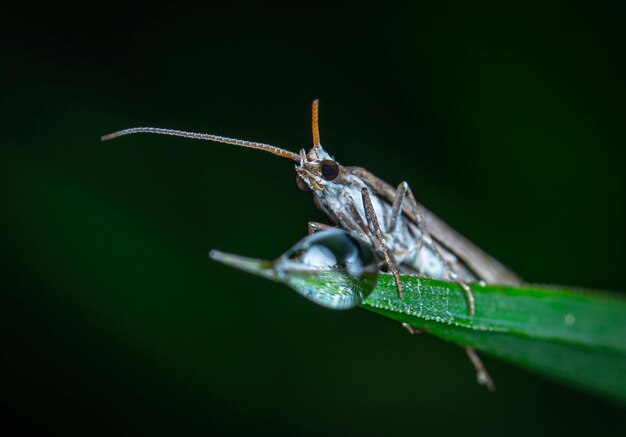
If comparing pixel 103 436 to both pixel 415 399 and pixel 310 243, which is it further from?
pixel 310 243

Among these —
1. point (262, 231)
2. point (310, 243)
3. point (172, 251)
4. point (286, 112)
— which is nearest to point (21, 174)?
point (172, 251)

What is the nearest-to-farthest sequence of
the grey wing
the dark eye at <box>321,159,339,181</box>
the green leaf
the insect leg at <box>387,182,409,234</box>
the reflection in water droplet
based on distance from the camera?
1. the reflection in water droplet
2. the green leaf
3. the dark eye at <box>321,159,339,181</box>
4. the insect leg at <box>387,182,409,234</box>
5. the grey wing

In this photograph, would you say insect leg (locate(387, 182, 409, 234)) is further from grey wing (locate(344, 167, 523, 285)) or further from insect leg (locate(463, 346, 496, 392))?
insect leg (locate(463, 346, 496, 392))

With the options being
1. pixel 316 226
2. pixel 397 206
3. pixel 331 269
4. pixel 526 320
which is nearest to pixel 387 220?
pixel 397 206

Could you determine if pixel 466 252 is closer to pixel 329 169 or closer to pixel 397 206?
pixel 397 206

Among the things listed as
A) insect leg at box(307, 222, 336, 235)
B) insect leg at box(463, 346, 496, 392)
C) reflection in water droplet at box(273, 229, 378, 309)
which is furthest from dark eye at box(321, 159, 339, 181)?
insect leg at box(463, 346, 496, 392)

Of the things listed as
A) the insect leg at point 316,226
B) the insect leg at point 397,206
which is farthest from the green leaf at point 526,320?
the insect leg at point 397,206
